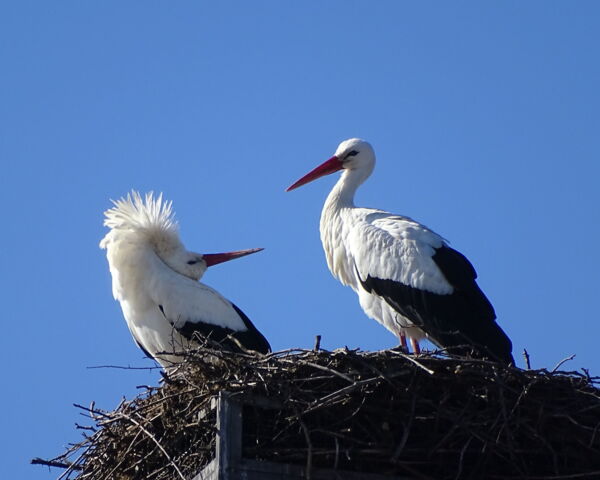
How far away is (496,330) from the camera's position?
892 cm

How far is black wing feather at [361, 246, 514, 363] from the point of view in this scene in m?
8.86

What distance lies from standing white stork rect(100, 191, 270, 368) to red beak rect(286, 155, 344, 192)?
0.96 m

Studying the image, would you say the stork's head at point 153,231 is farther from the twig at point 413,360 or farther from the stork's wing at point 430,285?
the twig at point 413,360

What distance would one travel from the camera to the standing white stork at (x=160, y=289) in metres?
9.94

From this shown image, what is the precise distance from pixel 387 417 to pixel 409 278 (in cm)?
222

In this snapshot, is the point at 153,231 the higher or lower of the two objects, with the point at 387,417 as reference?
higher

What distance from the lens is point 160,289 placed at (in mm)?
9984

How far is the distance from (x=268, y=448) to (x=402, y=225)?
2915 mm

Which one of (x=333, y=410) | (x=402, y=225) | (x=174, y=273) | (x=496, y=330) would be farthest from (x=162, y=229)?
(x=333, y=410)

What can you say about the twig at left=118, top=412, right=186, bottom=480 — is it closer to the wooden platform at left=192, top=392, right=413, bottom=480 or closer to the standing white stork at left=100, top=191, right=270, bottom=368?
the wooden platform at left=192, top=392, right=413, bottom=480

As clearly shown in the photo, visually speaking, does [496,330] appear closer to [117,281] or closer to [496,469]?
[496,469]

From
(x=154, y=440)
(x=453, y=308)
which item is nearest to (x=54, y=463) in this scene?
(x=154, y=440)

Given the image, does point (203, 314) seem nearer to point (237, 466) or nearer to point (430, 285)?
point (430, 285)

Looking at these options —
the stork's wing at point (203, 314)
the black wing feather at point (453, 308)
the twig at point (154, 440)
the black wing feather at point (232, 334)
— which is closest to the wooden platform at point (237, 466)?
the twig at point (154, 440)
